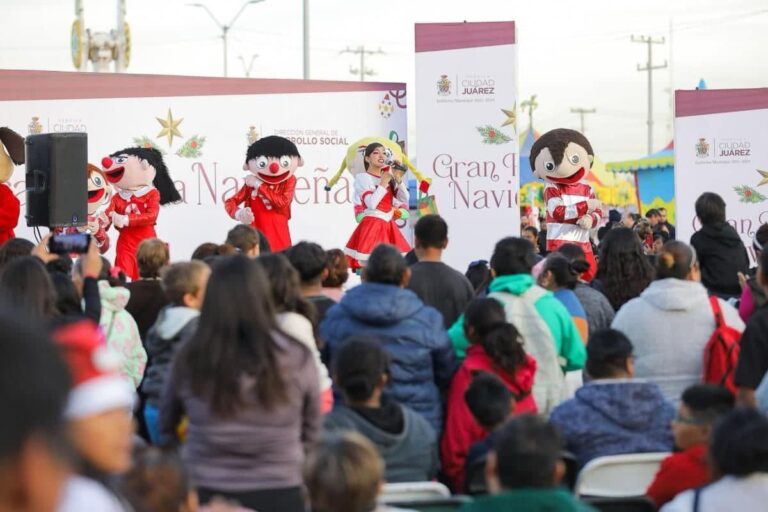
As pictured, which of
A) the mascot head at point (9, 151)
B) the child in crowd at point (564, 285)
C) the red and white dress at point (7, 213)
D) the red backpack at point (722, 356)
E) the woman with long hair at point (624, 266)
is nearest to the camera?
the red backpack at point (722, 356)

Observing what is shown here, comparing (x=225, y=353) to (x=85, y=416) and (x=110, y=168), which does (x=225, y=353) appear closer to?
(x=85, y=416)

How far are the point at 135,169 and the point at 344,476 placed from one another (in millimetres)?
9301

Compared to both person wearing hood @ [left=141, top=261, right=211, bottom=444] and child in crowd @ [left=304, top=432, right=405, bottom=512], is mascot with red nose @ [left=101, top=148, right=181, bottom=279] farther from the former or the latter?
child in crowd @ [left=304, top=432, right=405, bottom=512]

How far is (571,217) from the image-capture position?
418 inches

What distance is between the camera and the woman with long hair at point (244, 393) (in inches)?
136

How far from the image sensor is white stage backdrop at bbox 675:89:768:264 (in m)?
14.7

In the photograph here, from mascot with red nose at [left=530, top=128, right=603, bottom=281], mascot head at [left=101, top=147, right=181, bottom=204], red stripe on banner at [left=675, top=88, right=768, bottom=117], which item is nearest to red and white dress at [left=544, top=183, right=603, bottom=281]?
mascot with red nose at [left=530, top=128, right=603, bottom=281]

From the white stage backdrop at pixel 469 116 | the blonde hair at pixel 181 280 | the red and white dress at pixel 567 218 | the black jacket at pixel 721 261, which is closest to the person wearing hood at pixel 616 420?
the blonde hair at pixel 181 280

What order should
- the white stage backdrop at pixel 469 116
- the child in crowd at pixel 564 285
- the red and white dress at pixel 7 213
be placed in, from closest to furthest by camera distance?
the child in crowd at pixel 564 285
the red and white dress at pixel 7 213
the white stage backdrop at pixel 469 116

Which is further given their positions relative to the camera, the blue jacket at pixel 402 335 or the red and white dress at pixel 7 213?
the red and white dress at pixel 7 213

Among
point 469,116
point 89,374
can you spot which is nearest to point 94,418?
point 89,374

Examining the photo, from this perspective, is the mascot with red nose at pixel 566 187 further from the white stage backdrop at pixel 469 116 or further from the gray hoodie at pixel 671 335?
the gray hoodie at pixel 671 335

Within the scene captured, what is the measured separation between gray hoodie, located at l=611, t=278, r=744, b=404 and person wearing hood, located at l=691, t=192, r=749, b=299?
2320 millimetres

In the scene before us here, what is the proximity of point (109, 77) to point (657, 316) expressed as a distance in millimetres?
9131
